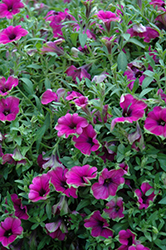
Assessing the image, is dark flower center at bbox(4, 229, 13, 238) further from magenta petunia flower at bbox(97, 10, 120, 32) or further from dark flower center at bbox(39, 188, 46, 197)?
magenta petunia flower at bbox(97, 10, 120, 32)

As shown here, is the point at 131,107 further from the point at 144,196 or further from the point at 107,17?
the point at 107,17

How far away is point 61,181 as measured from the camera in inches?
54.1

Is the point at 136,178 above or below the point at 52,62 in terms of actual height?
below

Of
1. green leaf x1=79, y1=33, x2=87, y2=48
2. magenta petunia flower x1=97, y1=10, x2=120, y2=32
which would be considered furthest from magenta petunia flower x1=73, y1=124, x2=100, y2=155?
magenta petunia flower x1=97, y1=10, x2=120, y2=32

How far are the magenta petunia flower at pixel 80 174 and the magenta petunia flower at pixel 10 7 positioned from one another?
105 centimetres

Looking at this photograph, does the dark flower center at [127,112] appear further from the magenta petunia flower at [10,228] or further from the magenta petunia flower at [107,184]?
the magenta petunia flower at [10,228]

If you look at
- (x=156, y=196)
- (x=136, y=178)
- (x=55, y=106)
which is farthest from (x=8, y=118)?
(x=156, y=196)

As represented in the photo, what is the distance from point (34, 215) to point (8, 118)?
1.51ft

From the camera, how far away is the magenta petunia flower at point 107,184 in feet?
4.30

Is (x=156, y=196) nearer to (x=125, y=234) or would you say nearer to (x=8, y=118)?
(x=125, y=234)

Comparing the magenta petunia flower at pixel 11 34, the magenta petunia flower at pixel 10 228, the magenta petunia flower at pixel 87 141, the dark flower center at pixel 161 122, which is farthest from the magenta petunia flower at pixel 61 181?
the magenta petunia flower at pixel 11 34

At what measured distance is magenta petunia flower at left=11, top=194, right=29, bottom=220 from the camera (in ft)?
4.73

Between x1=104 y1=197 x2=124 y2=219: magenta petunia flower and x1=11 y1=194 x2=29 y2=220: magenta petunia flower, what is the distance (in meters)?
0.37

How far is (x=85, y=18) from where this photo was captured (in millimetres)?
1655
